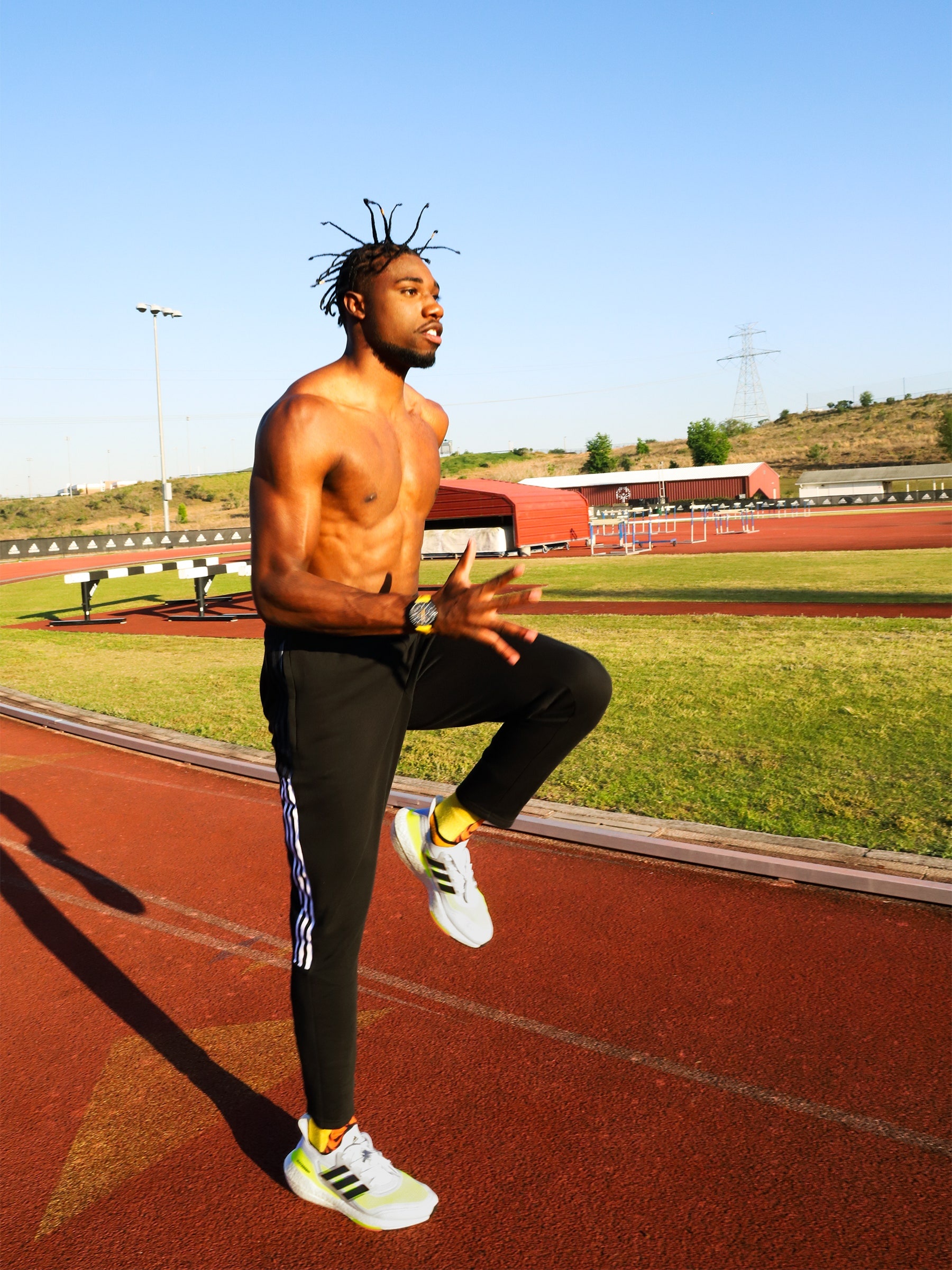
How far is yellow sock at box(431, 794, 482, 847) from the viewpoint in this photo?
318 cm

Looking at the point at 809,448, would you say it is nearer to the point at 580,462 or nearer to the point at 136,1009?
the point at 580,462

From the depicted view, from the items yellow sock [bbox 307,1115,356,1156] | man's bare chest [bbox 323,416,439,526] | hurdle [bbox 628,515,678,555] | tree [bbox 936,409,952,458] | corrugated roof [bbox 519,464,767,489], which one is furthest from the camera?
tree [bbox 936,409,952,458]

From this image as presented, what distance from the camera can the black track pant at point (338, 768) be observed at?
262 centimetres

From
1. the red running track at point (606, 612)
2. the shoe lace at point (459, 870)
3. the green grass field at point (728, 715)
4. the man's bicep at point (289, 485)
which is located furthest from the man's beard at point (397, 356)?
the red running track at point (606, 612)

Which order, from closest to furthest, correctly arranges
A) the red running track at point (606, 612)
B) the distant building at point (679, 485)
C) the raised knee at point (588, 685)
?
the raised knee at point (588, 685) → the red running track at point (606, 612) → the distant building at point (679, 485)

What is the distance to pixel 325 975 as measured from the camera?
269cm

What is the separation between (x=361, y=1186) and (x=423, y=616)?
1485 mm

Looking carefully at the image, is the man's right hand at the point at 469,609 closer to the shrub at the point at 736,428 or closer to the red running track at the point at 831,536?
the red running track at the point at 831,536

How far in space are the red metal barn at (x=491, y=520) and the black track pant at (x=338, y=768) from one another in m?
29.9

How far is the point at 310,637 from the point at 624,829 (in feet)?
11.1

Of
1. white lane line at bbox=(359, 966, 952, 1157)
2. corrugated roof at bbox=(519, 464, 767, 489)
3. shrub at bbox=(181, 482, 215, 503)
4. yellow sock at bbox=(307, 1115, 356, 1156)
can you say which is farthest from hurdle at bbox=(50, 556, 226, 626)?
shrub at bbox=(181, 482, 215, 503)

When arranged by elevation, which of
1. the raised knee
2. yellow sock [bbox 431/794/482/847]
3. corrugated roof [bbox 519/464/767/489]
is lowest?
yellow sock [bbox 431/794/482/847]

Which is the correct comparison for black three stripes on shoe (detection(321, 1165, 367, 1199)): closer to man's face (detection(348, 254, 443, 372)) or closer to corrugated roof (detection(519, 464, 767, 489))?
man's face (detection(348, 254, 443, 372))

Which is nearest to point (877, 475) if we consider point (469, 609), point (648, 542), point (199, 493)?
point (648, 542)
